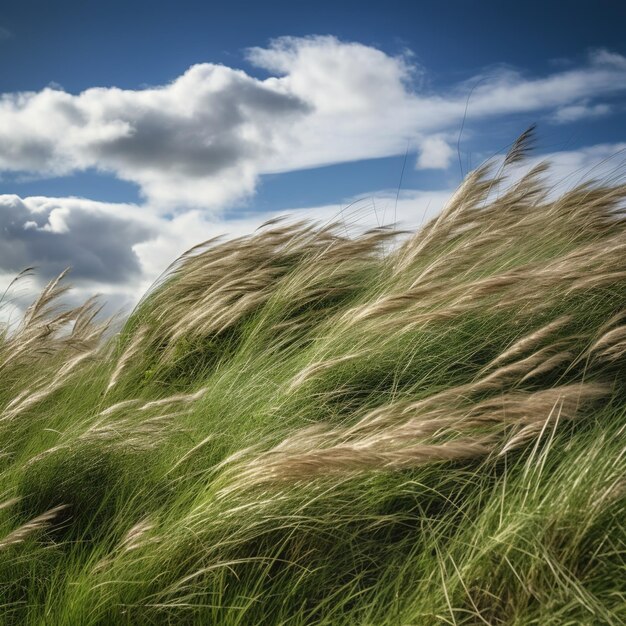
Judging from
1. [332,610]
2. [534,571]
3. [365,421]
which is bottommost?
[332,610]

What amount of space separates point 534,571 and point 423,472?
20.1 inches

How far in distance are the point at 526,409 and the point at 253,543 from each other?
880 millimetres

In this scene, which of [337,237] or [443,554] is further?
[337,237]

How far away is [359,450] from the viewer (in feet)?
6.13

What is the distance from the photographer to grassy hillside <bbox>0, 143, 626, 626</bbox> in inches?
71.3

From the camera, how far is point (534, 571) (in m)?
1.69

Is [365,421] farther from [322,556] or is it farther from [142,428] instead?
[142,428]

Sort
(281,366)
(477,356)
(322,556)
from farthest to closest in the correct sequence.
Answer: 1. (281,366)
2. (477,356)
3. (322,556)

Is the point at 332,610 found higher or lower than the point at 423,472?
lower

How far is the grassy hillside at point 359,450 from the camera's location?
5.94 ft

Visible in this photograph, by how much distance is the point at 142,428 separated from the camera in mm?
2732

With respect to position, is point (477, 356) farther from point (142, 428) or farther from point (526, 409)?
point (142, 428)

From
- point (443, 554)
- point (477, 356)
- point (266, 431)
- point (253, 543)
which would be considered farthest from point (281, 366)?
point (443, 554)

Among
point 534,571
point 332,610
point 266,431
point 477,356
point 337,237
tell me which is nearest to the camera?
point 534,571
